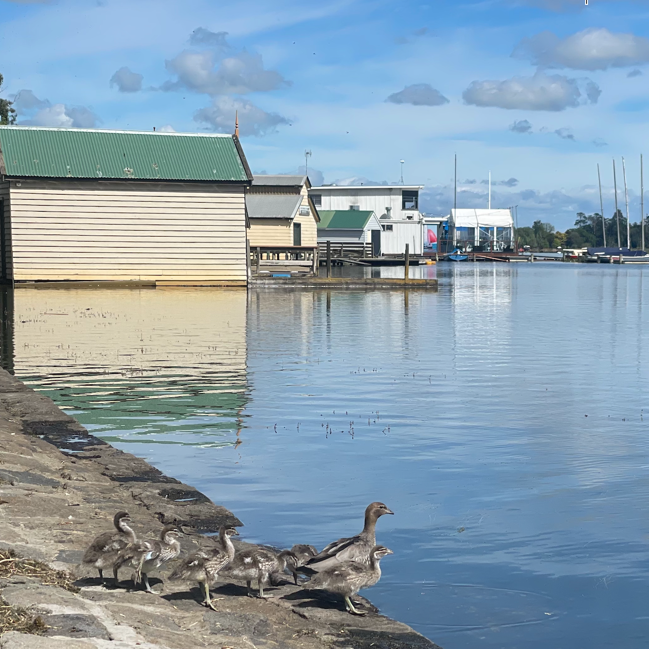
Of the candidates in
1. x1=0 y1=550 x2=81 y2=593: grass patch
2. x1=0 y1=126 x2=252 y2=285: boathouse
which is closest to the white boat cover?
x1=0 y1=126 x2=252 y2=285: boathouse

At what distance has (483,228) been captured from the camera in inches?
6895

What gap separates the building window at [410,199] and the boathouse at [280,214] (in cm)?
3652

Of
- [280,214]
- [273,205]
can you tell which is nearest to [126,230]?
[280,214]

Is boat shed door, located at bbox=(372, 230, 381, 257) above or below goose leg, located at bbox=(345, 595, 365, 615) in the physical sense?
above

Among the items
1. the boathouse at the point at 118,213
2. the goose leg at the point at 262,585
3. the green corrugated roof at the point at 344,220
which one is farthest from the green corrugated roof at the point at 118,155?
the green corrugated roof at the point at 344,220

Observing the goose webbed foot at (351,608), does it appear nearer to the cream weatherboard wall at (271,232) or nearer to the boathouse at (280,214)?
the boathouse at (280,214)

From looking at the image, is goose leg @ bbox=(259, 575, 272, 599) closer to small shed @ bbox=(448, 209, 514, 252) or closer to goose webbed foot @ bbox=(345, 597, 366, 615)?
goose webbed foot @ bbox=(345, 597, 366, 615)

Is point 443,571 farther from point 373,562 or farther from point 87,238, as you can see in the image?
point 87,238

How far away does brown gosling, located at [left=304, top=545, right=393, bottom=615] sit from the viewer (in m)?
7.07

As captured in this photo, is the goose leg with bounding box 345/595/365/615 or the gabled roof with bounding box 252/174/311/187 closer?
the goose leg with bounding box 345/595/365/615

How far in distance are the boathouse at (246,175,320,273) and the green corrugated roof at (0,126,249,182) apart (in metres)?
19.0

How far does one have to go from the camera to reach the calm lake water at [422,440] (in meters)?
8.12

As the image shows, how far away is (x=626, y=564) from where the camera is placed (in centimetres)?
868

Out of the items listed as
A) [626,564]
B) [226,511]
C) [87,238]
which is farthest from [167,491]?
[87,238]
